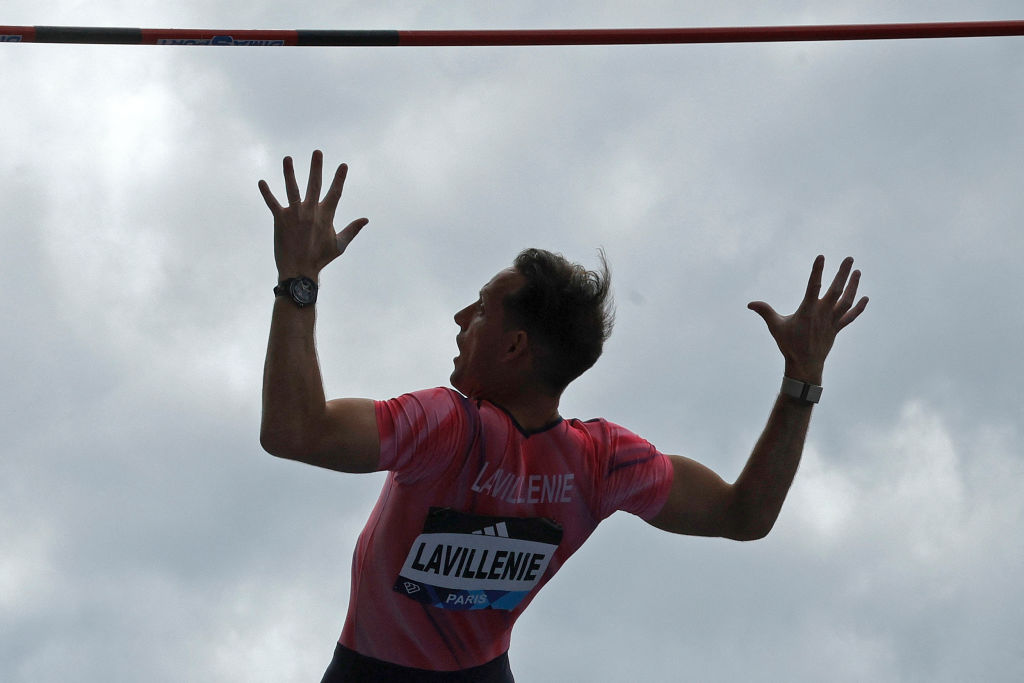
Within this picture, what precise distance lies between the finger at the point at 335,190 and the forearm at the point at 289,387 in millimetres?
435

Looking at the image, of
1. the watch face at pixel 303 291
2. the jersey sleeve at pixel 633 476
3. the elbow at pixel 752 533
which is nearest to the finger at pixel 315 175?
the watch face at pixel 303 291

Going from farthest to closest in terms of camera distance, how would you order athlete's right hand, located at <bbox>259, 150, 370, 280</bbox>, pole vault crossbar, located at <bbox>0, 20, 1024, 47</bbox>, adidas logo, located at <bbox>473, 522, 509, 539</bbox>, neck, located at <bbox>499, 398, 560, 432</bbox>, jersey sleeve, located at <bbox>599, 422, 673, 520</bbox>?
jersey sleeve, located at <bbox>599, 422, 673, 520</bbox> < pole vault crossbar, located at <bbox>0, 20, 1024, 47</bbox> < neck, located at <bbox>499, 398, 560, 432</bbox> < adidas logo, located at <bbox>473, 522, 509, 539</bbox> < athlete's right hand, located at <bbox>259, 150, 370, 280</bbox>

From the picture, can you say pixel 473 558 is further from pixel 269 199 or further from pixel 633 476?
pixel 269 199

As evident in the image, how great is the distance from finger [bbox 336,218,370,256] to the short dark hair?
721 mm

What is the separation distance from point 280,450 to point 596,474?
1.40 metres

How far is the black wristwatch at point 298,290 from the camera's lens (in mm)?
3609

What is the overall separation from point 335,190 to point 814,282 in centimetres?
207

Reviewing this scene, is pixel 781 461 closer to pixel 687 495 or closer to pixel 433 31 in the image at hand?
pixel 687 495

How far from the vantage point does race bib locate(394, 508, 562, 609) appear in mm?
4066

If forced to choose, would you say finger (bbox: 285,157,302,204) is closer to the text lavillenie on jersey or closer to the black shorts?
the text lavillenie on jersey

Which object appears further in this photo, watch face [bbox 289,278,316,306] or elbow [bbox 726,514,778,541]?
elbow [bbox 726,514,778,541]

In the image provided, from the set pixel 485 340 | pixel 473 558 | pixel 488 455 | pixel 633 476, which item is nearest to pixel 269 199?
pixel 485 340

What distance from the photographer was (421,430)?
3.85m

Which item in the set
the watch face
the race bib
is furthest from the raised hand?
the watch face
